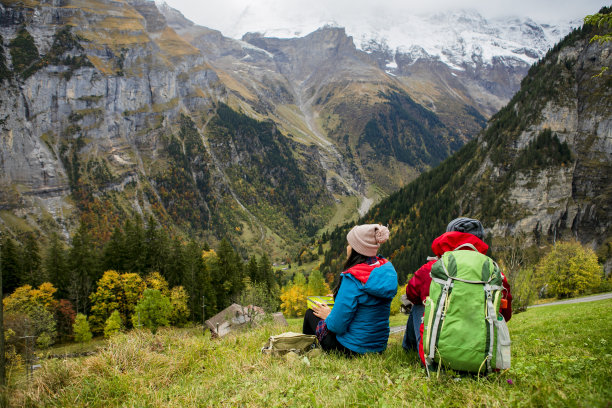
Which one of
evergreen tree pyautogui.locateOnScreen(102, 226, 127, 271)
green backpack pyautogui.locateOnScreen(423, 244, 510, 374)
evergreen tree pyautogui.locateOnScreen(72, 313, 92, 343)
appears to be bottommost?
evergreen tree pyautogui.locateOnScreen(72, 313, 92, 343)

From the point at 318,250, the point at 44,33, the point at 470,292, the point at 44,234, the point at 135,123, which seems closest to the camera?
the point at 470,292

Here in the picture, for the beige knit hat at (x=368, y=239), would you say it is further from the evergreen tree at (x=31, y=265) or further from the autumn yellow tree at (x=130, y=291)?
the evergreen tree at (x=31, y=265)

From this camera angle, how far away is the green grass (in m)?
3.43

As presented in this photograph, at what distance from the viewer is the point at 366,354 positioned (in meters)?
5.45

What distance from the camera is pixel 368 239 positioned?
5.35m

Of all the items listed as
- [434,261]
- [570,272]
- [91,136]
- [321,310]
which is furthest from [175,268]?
[91,136]

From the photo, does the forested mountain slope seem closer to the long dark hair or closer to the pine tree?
the pine tree

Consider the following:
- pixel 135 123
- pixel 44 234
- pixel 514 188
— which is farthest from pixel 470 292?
pixel 135 123

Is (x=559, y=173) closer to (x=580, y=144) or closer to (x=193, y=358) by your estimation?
(x=580, y=144)

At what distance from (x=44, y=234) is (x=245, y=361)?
522ft

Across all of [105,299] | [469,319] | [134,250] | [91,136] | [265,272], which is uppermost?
[91,136]

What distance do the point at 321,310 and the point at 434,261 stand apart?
248 cm

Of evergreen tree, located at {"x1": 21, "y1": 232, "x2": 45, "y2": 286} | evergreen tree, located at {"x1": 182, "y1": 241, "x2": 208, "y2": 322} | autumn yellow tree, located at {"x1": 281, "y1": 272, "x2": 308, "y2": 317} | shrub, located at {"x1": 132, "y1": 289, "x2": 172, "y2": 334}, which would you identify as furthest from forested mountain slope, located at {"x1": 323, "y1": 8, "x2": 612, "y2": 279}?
evergreen tree, located at {"x1": 21, "y1": 232, "x2": 45, "y2": 286}

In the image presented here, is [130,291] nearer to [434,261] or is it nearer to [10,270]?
[10,270]
